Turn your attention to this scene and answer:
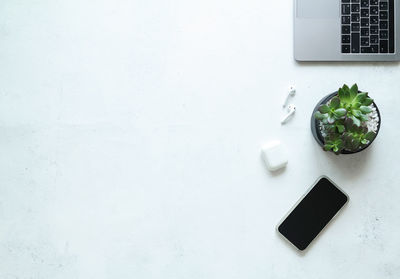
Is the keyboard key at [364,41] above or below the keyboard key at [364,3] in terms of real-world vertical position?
below

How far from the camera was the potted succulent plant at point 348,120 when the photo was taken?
2.91 ft

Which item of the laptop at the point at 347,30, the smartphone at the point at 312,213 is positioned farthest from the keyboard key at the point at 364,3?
the smartphone at the point at 312,213

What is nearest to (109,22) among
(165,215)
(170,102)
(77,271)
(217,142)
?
(170,102)

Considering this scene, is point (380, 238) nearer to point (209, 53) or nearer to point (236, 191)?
point (236, 191)

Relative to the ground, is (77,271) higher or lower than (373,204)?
lower

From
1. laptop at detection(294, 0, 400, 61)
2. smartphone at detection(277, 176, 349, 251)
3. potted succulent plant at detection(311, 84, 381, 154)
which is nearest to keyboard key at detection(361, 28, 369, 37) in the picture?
laptop at detection(294, 0, 400, 61)

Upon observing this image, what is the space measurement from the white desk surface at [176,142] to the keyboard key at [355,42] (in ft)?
0.13

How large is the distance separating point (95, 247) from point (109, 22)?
1.87ft

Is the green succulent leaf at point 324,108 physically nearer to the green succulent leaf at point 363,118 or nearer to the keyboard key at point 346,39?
the green succulent leaf at point 363,118

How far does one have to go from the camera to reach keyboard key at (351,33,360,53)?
0.97m

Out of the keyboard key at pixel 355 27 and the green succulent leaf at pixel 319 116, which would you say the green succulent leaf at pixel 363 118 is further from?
the keyboard key at pixel 355 27

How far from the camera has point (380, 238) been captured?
1011mm

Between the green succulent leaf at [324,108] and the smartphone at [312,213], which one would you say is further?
the smartphone at [312,213]

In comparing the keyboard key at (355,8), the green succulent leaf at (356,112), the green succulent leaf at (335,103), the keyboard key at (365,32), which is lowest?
the green succulent leaf at (356,112)
